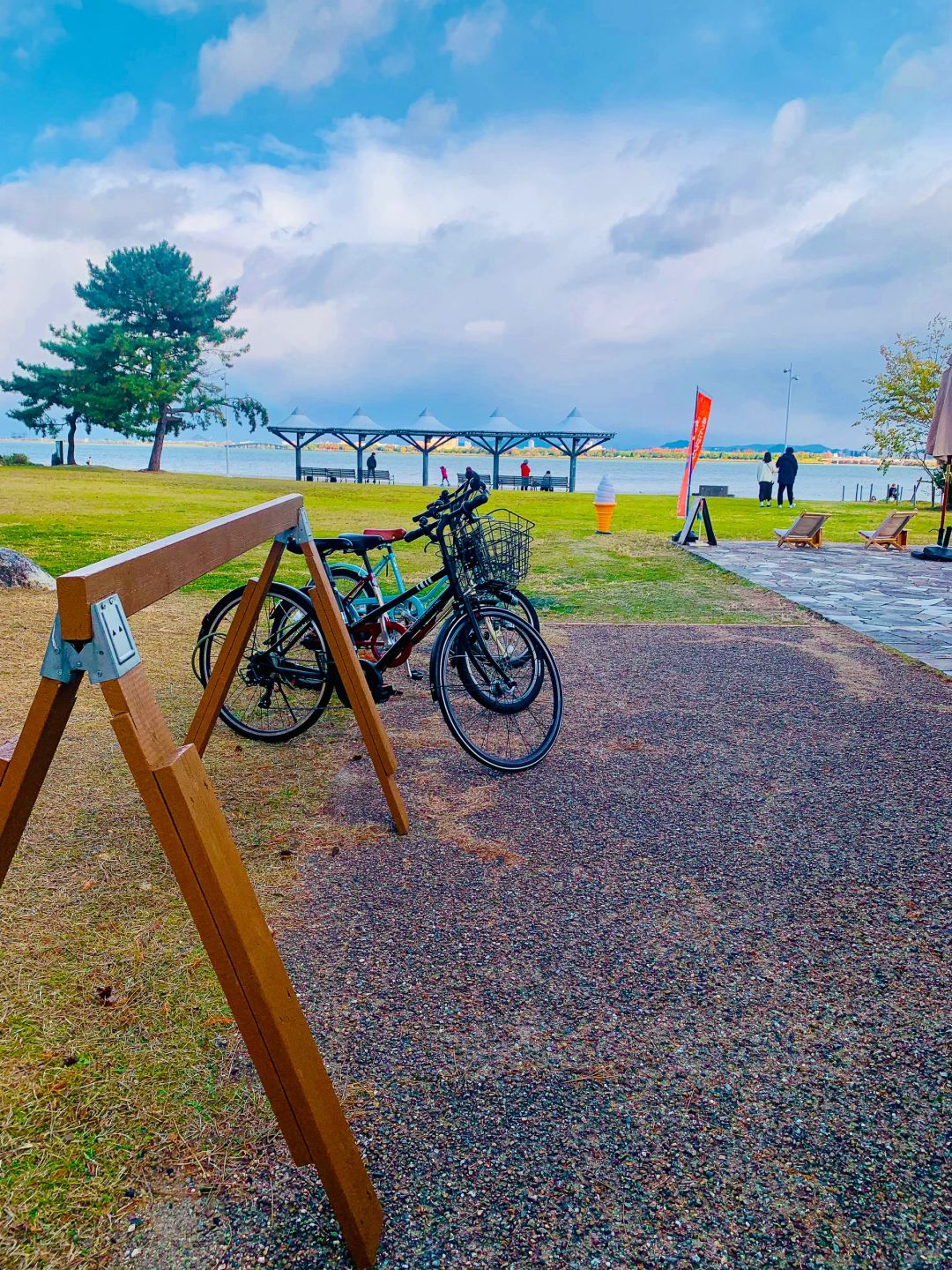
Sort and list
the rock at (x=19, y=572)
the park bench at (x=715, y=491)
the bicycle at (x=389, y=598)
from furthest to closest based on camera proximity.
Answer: the park bench at (x=715, y=491), the rock at (x=19, y=572), the bicycle at (x=389, y=598)

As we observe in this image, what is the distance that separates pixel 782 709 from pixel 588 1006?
11.3 feet

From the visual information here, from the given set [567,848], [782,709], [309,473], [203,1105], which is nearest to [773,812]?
[567,848]

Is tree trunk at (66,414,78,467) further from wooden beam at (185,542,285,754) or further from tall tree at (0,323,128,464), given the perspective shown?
wooden beam at (185,542,285,754)

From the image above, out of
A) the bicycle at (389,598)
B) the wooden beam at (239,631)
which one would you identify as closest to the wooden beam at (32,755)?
the wooden beam at (239,631)

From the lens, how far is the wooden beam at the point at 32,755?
157 cm

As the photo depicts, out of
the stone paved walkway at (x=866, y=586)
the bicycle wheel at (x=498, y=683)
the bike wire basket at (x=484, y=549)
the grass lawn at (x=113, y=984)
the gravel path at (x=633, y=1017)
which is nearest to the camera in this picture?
the gravel path at (x=633, y=1017)

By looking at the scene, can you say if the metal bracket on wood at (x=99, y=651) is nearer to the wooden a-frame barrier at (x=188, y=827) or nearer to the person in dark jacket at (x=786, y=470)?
the wooden a-frame barrier at (x=188, y=827)

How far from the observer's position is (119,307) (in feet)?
142

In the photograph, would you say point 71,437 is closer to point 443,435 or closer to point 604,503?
point 443,435

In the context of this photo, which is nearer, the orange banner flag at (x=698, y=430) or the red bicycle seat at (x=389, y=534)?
the red bicycle seat at (x=389, y=534)

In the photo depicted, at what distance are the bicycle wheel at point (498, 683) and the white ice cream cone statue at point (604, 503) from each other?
11.9 m

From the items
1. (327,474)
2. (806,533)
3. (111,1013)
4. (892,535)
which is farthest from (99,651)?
(327,474)

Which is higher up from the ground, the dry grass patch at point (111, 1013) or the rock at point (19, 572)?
the rock at point (19, 572)

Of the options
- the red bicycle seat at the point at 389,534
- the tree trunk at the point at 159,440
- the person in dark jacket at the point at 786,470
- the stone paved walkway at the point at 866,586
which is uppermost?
the tree trunk at the point at 159,440
